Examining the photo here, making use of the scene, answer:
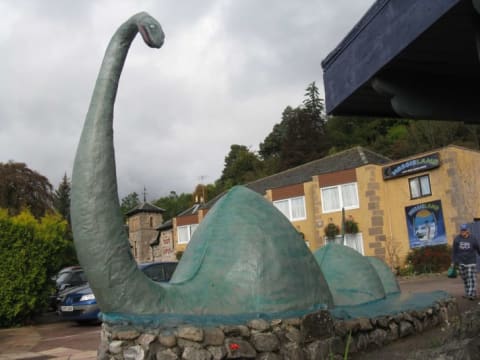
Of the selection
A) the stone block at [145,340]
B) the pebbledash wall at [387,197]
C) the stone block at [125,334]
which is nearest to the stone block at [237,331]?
the stone block at [145,340]

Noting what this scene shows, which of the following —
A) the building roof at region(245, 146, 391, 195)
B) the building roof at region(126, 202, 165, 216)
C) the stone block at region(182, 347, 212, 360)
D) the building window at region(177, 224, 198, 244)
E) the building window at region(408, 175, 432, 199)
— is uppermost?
the building roof at region(126, 202, 165, 216)

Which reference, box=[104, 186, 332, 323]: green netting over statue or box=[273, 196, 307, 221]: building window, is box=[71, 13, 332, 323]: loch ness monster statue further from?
box=[273, 196, 307, 221]: building window

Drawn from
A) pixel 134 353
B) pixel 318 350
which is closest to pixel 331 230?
pixel 318 350

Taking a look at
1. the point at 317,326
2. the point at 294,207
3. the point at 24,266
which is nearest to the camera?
the point at 317,326

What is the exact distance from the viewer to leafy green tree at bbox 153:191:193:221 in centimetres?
7212

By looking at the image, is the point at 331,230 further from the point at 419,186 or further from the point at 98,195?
the point at 98,195

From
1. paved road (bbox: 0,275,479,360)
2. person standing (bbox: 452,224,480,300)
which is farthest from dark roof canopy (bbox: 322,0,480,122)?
paved road (bbox: 0,275,479,360)

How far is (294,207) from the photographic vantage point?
29.8 meters

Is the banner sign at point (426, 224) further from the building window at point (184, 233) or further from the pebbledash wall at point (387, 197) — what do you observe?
the building window at point (184, 233)

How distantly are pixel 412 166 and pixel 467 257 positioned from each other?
1596cm

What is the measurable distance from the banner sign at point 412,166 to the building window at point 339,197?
6.53 ft

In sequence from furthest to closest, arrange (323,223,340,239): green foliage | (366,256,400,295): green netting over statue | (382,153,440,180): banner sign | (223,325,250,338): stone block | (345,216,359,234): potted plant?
1. (323,223,340,239): green foliage
2. (345,216,359,234): potted plant
3. (382,153,440,180): banner sign
4. (366,256,400,295): green netting over statue
5. (223,325,250,338): stone block

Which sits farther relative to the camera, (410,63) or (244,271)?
(244,271)

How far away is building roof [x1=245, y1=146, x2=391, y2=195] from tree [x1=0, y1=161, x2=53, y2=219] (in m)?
14.1
